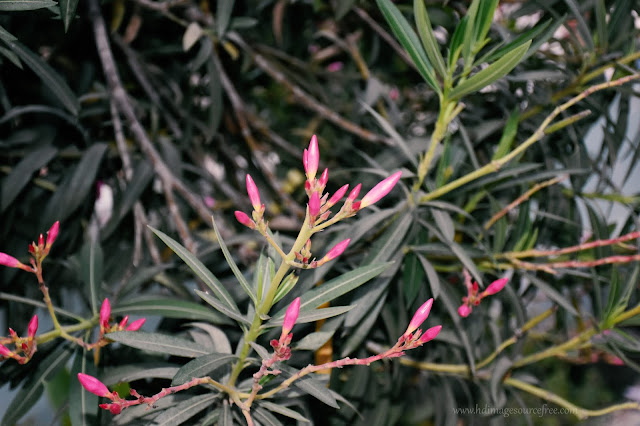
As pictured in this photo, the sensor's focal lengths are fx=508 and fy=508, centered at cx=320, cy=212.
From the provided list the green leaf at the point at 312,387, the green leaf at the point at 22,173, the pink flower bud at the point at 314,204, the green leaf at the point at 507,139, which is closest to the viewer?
the pink flower bud at the point at 314,204

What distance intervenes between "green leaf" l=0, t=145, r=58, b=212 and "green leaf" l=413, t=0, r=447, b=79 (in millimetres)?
651

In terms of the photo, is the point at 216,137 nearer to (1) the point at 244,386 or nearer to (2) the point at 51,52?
(2) the point at 51,52

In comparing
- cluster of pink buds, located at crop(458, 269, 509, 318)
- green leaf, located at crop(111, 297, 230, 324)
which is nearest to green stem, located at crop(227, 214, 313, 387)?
green leaf, located at crop(111, 297, 230, 324)

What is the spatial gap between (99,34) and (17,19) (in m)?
0.13

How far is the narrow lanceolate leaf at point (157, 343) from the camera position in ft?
1.61

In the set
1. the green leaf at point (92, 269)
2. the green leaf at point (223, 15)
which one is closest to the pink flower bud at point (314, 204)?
the green leaf at point (92, 269)

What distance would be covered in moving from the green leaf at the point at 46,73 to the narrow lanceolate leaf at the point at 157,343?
0.35m

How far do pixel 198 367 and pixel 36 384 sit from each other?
1.04ft

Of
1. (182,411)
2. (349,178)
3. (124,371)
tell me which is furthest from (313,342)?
(349,178)

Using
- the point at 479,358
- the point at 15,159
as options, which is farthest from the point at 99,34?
the point at 479,358

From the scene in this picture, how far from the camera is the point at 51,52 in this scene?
3.22ft

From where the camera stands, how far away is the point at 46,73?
67 cm

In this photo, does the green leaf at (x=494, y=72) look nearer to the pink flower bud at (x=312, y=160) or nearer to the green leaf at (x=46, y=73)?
the pink flower bud at (x=312, y=160)

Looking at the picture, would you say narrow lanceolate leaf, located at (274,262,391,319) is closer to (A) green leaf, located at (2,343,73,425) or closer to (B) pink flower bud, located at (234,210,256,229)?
(B) pink flower bud, located at (234,210,256,229)
